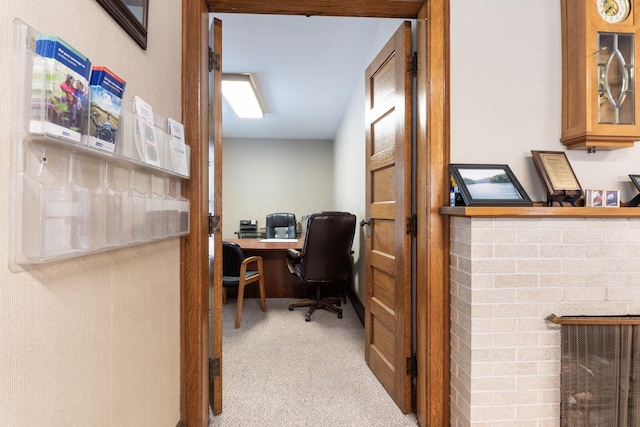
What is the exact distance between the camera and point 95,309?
2.72 ft

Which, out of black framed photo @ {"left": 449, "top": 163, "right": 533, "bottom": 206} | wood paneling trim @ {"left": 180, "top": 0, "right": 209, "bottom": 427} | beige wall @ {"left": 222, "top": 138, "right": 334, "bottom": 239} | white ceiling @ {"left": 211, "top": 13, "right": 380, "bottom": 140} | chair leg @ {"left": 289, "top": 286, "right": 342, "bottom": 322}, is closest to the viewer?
black framed photo @ {"left": 449, "top": 163, "right": 533, "bottom": 206}

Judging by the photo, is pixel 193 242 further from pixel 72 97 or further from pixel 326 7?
pixel 326 7

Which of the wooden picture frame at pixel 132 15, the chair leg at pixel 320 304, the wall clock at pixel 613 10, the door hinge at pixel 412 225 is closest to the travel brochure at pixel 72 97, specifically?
the wooden picture frame at pixel 132 15

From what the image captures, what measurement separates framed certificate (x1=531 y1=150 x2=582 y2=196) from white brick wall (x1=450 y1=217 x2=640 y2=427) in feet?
0.51

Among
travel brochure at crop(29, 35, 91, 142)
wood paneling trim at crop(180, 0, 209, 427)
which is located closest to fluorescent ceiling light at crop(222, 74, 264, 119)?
wood paneling trim at crop(180, 0, 209, 427)

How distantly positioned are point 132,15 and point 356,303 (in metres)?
3.09

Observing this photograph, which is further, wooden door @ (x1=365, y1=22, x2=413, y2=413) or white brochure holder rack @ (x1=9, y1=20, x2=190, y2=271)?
wooden door @ (x1=365, y1=22, x2=413, y2=413)

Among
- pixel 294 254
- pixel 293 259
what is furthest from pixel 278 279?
pixel 294 254

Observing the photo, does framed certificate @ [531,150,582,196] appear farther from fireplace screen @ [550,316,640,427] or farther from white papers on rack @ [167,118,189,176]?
white papers on rack @ [167,118,189,176]

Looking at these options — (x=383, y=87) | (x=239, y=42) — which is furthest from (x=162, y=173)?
(x=239, y=42)

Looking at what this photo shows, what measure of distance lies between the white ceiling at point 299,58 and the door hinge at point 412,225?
72.6 inches

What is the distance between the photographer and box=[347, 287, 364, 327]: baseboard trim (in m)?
3.20

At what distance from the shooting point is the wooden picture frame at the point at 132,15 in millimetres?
909

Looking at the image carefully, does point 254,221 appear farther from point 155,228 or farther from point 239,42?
point 155,228
